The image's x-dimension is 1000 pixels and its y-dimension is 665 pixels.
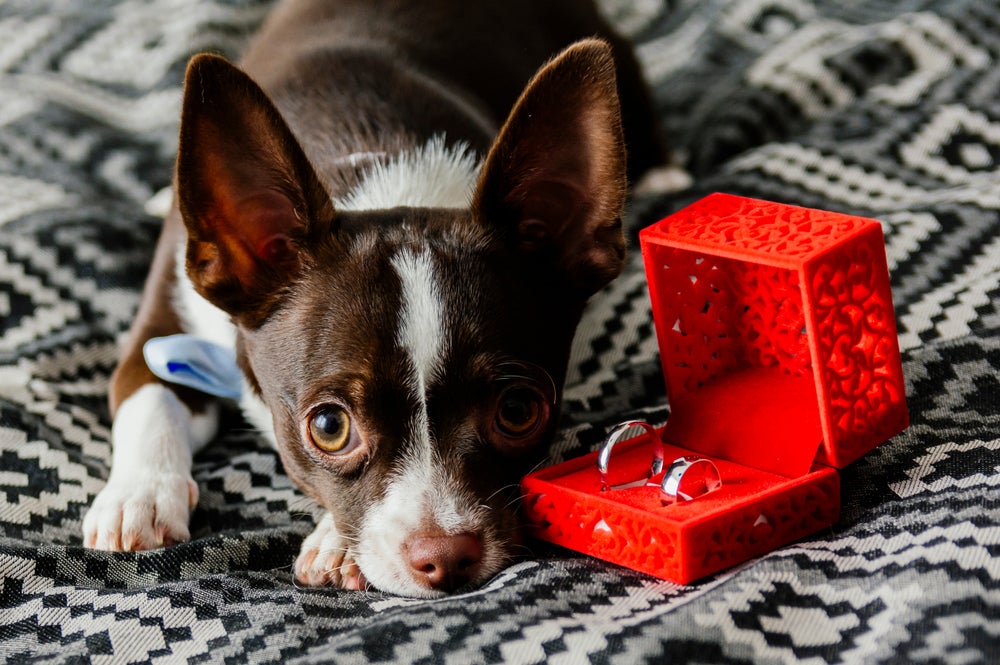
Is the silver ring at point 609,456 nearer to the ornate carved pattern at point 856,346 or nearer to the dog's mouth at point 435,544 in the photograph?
the dog's mouth at point 435,544

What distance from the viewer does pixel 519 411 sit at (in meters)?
2.27

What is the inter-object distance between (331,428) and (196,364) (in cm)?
67

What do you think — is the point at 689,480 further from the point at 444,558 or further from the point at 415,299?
the point at 415,299

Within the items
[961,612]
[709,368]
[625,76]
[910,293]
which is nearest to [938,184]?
[910,293]

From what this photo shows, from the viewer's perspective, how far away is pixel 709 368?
245 centimetres

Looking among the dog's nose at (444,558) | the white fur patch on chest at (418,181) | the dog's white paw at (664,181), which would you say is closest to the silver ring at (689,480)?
the dog's nose at (444,558)

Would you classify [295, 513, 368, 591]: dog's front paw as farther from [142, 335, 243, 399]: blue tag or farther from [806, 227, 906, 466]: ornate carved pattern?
[806, 227, 906, 466]: ornate carved pattern

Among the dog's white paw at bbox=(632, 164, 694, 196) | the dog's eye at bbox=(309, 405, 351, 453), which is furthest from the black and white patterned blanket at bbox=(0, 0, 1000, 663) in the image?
the dog's eye at bbox=(309, 405, 351, 453)

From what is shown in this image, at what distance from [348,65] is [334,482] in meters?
1.52

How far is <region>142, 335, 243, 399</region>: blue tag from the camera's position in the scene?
2725 millimetres

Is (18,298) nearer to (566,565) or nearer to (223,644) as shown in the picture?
(223,644)

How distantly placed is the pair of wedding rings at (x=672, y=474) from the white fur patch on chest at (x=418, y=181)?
74cm

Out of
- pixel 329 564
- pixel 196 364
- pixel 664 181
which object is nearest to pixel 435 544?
pixel 329 564

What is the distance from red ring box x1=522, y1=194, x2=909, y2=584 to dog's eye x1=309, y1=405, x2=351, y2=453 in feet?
1.16
